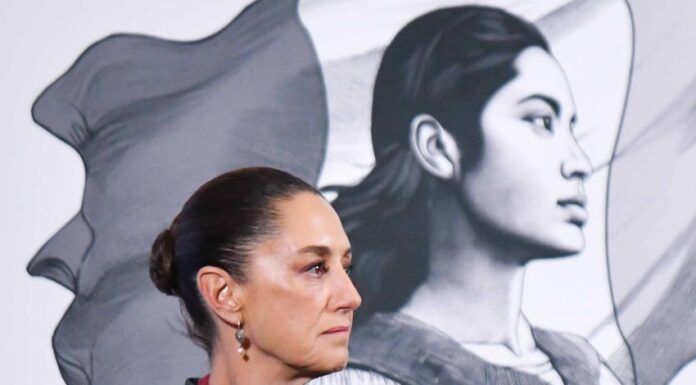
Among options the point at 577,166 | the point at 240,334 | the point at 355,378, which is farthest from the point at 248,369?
the point at 577,166

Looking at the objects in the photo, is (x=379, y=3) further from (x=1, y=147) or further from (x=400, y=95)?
(x=1, y=147)

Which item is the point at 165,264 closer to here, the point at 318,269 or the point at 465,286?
the point at 318,269

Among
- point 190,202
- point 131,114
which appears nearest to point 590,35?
point 131,114

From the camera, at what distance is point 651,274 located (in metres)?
2.15

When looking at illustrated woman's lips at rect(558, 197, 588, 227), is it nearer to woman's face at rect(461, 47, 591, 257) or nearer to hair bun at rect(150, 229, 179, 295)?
woman's face at rect(461, 47, 591, 257)

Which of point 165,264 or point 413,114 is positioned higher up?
point 165,264

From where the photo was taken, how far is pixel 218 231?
1156 mm

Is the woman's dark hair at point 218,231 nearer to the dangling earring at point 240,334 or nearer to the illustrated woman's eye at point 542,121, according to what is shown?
the dangling earring at point 240,334

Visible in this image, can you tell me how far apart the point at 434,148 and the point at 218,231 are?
1.02 m

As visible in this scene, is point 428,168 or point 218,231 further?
point 428,168

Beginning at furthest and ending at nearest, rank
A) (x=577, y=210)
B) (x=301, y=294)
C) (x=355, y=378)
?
(x=577, y=210), (x=355, y=378), (x=301, y=294)

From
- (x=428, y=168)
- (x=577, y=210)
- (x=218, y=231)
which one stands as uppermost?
(x=218, y=231)

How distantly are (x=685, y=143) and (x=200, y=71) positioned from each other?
33.7 inches

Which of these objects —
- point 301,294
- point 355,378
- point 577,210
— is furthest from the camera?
point 577,210
